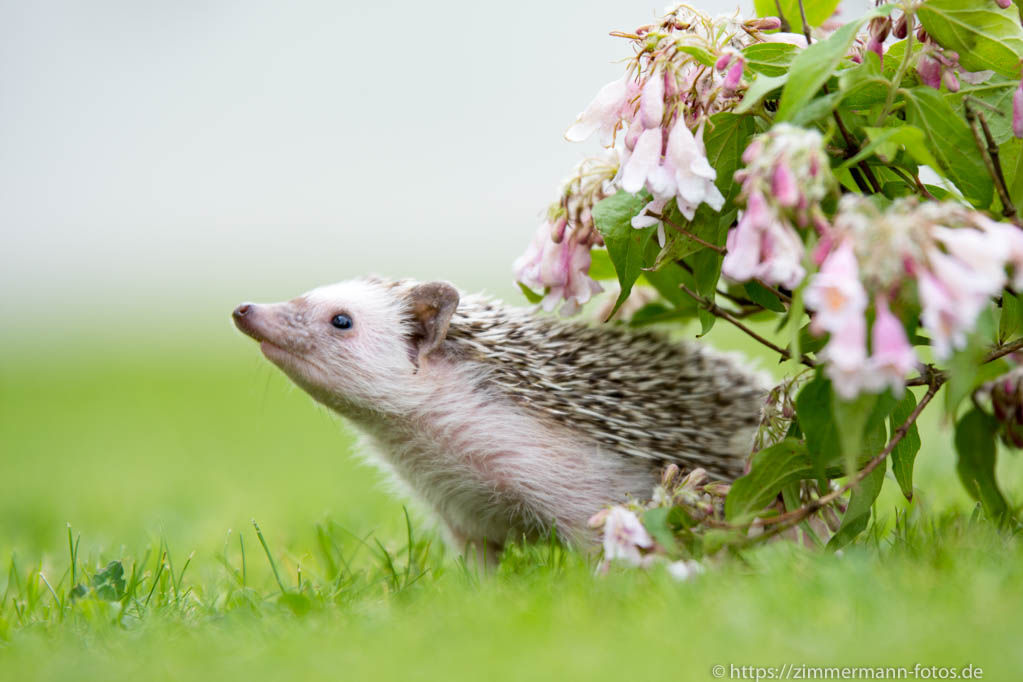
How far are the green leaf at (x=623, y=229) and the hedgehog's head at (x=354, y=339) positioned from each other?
1204mm

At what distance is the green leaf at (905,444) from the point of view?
301cm

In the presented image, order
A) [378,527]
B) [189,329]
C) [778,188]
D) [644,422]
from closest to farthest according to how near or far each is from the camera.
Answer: [778,188], [644,422], [378,527], [189,329]

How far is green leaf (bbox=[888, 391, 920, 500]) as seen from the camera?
3.01 m

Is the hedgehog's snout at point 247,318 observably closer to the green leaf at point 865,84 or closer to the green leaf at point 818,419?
the green leaf at point 818,419

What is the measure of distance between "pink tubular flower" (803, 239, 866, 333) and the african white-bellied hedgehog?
192 cm

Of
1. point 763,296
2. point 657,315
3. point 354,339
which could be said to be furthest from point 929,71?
point 354,339

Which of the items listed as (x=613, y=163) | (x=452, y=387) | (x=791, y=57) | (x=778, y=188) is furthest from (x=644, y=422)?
(x=778, y=188)

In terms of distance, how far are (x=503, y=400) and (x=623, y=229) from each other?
1.24 m

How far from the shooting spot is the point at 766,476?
118 inches

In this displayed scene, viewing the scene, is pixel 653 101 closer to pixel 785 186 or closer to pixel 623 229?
pixel 623 229

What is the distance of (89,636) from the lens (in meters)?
3.07

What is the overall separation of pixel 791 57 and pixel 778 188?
79cm

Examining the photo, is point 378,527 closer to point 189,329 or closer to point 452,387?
point 452,387

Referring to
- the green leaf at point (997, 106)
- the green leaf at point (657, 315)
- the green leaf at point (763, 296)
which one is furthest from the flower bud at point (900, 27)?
the green leaf at point (657, 315)
